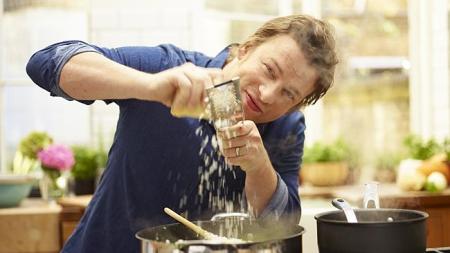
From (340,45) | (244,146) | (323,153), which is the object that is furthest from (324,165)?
(244,146)

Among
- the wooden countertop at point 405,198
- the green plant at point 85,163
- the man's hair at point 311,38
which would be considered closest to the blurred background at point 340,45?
the green plant at point 85,163

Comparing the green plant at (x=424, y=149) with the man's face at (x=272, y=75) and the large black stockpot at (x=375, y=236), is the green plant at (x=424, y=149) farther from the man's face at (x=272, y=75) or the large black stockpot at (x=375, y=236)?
the large black stockpot at (x=375, y=236)

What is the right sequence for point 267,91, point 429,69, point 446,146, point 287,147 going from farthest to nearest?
point 429,69 → point 446,146 → point 287,147 → point 267,91

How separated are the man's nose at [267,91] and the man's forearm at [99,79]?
27cm

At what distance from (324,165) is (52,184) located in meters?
1.41

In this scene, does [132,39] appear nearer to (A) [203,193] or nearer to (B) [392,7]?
(B) [392,7]

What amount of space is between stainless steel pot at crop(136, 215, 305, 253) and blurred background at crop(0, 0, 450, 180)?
244cm

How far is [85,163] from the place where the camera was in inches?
132

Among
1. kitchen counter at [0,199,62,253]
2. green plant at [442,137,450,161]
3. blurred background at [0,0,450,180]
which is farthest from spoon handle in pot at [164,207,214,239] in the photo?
blurred background at [0,0,450,180]

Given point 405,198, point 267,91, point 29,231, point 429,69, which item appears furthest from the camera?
point 429,69

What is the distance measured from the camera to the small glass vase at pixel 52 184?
3.24 meters

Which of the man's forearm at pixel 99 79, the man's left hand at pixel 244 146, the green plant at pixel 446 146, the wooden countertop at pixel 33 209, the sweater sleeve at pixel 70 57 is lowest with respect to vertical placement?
the wooden countertop at pixel 33 209

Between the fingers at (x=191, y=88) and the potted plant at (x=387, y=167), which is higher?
the fingers at (x=191, y=88)

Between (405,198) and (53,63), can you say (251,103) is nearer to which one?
(53,63)
